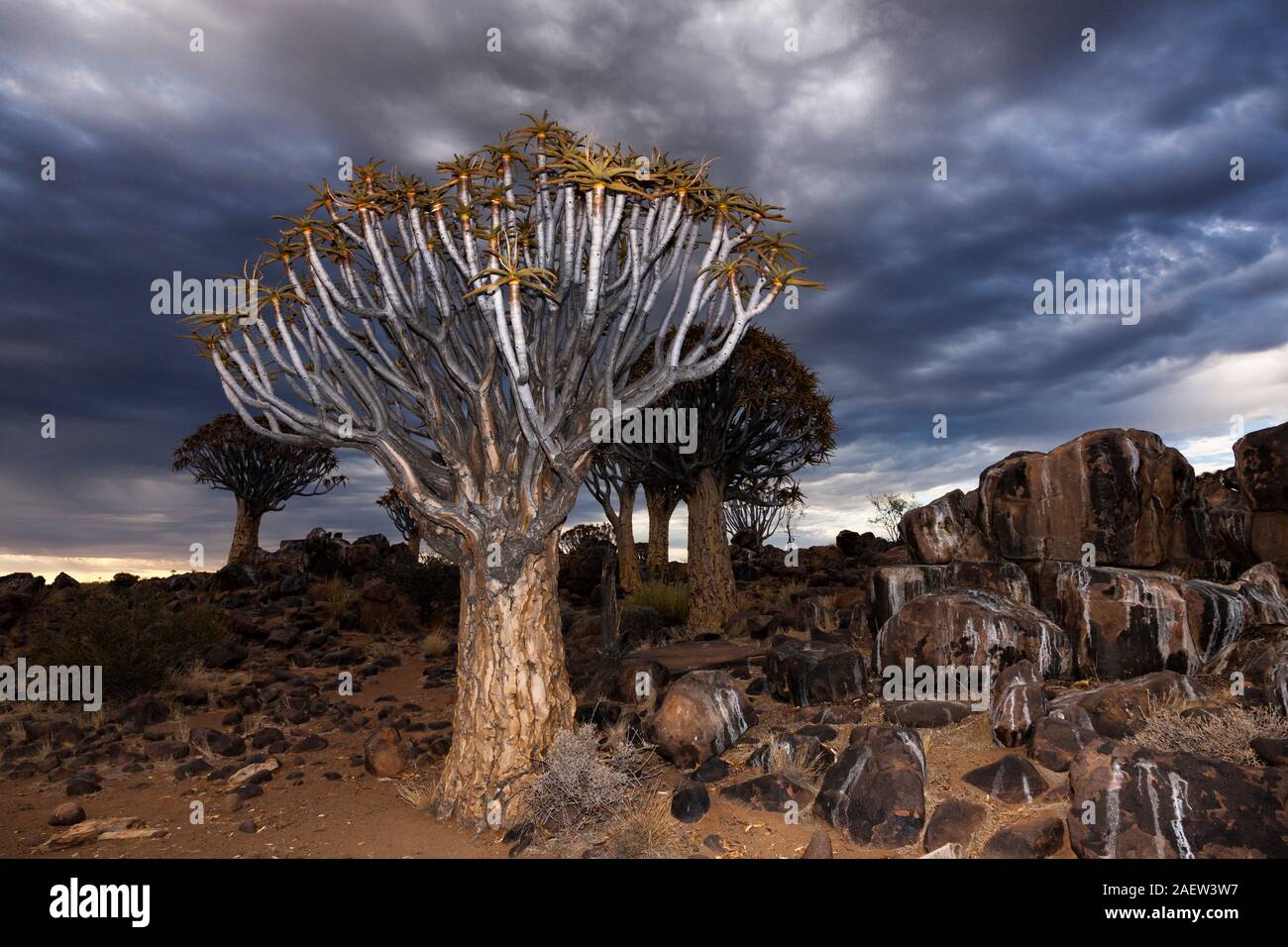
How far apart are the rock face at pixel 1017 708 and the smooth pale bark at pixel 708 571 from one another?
819 centimetres

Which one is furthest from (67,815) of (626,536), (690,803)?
(626,536)

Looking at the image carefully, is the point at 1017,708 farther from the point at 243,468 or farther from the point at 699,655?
the point at 243,468

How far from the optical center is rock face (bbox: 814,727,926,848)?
5859 mm

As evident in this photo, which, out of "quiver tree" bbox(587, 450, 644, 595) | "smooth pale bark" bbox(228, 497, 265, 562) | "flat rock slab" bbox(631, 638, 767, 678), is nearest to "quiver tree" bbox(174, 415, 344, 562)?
"smooth pale bark" bbox(228, 497, 265, 562)

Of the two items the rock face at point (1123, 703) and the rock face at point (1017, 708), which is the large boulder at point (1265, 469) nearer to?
the rock face at point (1123, 703)

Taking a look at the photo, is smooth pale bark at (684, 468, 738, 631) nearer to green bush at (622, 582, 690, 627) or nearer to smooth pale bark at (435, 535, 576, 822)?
green bush at (622, 582, 690, 627)

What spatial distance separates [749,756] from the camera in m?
7.31

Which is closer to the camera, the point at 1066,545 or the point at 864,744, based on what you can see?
the point at 864,744

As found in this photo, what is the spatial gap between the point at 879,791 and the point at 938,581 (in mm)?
4972

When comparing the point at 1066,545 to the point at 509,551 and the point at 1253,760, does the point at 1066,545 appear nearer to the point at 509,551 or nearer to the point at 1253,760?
the point at 1253,760

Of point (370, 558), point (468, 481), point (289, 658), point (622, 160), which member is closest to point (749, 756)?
point (468, 481)

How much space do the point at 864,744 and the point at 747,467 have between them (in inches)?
413
